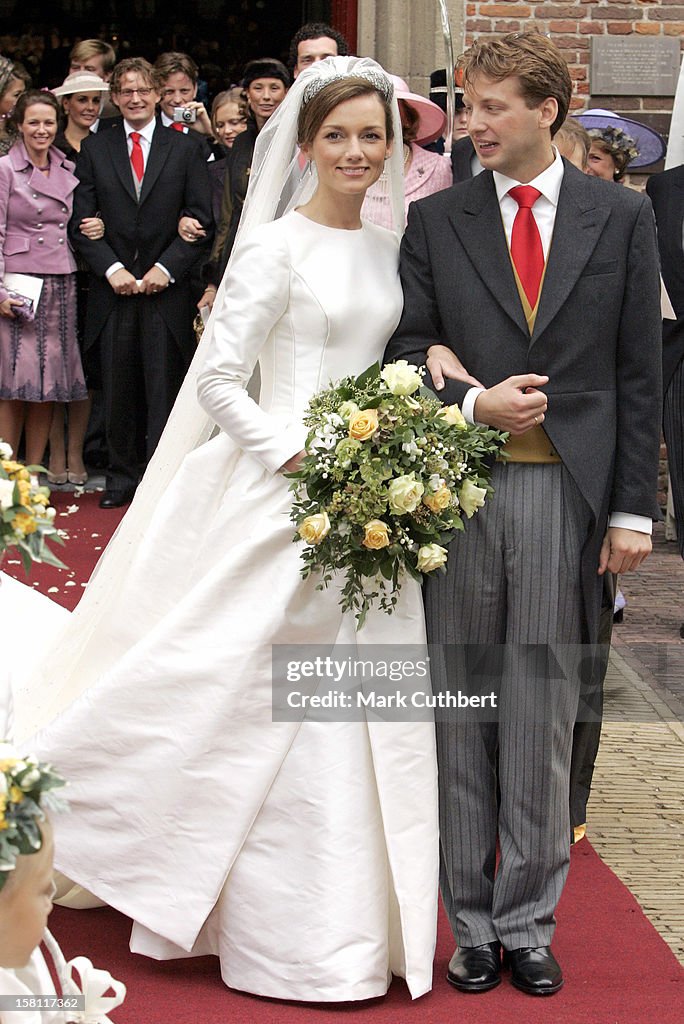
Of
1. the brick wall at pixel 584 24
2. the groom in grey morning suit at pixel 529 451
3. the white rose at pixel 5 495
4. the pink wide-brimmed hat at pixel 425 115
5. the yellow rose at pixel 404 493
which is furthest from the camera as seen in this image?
the brick wall at pixel 584 24

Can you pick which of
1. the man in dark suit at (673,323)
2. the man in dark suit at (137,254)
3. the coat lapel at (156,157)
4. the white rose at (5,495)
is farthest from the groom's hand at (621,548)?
the coat lapel at (156,157)

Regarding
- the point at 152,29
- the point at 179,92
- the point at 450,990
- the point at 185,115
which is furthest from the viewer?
the point at 152,29

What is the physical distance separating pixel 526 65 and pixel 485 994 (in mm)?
2119

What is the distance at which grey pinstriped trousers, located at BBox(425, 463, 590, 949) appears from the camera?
3.48 metres

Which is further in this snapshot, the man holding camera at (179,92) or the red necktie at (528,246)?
the man holding camera at (179,92)

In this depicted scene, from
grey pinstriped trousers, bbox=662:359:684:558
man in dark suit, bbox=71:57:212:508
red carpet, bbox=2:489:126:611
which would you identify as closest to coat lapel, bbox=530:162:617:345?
grey pinstriped trousers, bbox=662:359:684:558

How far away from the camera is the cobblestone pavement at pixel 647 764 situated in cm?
422

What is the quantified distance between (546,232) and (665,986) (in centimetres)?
179

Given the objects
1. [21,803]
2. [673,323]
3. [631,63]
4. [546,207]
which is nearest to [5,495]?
[21,803]

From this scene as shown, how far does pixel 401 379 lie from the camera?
3.28m

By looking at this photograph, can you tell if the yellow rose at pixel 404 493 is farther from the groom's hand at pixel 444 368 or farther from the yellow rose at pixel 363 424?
the groom's hand at pixel 444 368

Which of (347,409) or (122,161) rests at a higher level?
(122,161)

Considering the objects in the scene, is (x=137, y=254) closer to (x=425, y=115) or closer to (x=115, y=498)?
(x=115, y=498)

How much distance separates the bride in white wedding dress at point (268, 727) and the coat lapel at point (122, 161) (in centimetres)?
473
